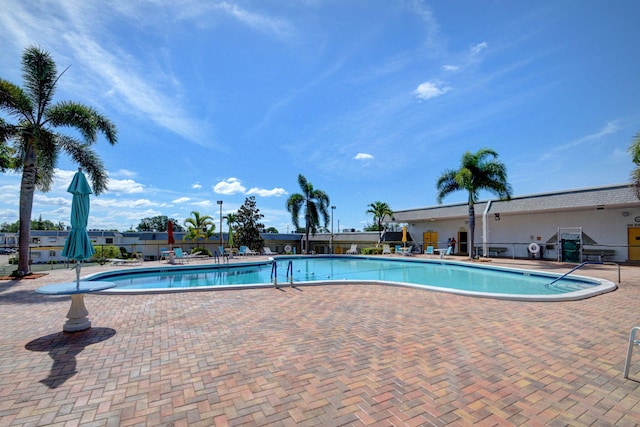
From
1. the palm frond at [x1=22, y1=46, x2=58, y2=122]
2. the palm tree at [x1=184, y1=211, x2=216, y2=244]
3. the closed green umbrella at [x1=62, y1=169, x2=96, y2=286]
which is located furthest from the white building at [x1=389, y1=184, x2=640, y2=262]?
the palm frond at [x1=22, y1=46, x2=58, y2=122]

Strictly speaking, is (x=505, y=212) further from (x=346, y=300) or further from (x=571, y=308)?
(x=346, y=300)

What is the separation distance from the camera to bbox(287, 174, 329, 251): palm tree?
27281 mm

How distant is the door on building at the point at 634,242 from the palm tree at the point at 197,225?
30938 millimetres

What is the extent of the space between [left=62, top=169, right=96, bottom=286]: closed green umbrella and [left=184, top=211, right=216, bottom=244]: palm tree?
82.2 ft

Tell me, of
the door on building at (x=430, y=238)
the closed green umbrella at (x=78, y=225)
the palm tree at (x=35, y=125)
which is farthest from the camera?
the door on building at (x=430, y=238)

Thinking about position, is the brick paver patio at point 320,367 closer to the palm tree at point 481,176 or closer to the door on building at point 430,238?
the palm tree at point 481,176

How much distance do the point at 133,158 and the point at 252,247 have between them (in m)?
13.5

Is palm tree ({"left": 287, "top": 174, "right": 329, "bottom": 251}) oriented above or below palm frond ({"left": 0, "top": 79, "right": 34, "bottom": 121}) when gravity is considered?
below

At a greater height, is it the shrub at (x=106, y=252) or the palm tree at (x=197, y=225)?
the palm tree at (x=197, y=225)

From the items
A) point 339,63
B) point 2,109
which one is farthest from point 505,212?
point 2,109

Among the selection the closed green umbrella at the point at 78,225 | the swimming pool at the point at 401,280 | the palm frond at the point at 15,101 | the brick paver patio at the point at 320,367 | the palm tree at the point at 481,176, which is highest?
the palm frond at the point at 15,101

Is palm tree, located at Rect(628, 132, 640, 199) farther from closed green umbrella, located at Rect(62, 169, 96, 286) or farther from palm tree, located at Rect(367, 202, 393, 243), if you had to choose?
palm tree, located at Rect(367, 202, 393, 243)

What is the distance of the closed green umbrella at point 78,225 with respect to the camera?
195 inches

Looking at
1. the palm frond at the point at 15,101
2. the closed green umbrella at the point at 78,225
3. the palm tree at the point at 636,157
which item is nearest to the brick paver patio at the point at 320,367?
the closed green umbrella at the point at 78,225
